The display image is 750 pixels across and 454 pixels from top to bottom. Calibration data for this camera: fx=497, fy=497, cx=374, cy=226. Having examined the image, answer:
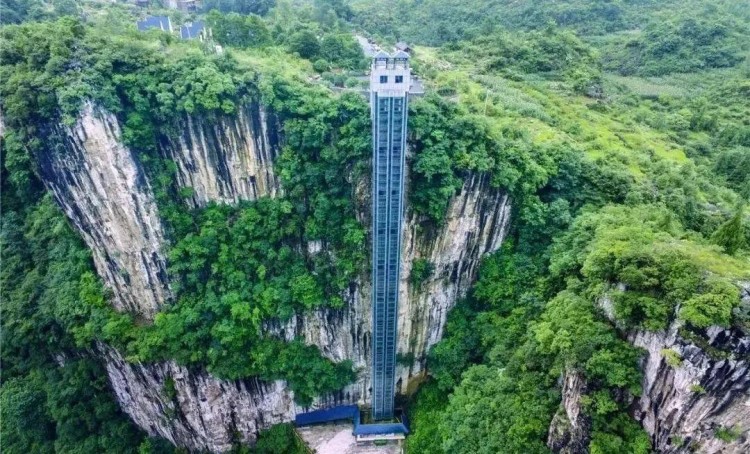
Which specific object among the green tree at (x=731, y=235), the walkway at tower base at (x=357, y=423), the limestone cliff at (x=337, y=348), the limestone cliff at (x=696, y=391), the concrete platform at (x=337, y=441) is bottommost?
the concrete platform at (x=337, y=441)

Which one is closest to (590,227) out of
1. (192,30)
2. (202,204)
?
(202,204)

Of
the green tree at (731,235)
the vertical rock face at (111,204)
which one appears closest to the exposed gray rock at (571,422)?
the green tree at (731,235)

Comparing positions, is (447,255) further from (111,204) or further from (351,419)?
(111,204)

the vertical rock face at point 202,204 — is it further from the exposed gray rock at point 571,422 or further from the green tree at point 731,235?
the exposed gray rock at point 571,422

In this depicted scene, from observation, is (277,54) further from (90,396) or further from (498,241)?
(90,396)

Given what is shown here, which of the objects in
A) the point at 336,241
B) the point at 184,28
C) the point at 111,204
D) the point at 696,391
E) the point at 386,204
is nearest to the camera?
the point at 696,391

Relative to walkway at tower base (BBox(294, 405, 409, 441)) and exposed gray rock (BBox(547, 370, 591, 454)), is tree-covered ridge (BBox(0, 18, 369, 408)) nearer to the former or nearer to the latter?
walkway at tower base (BBox(294, 405, 409, 441))
